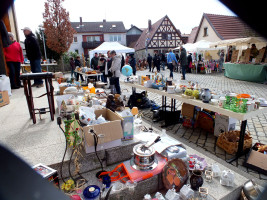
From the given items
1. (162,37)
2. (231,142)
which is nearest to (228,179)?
(231,142)

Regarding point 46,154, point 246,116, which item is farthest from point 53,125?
point 246,116

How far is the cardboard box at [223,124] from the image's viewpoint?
3.45m

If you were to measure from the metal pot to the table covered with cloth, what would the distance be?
31.1 feet

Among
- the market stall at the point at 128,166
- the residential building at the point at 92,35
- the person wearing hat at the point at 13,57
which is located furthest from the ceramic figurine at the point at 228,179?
the residential building at the point at 92,35

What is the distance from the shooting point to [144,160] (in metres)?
2.19

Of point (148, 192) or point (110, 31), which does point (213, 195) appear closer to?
point (148, 192)

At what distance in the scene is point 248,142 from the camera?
3.10m

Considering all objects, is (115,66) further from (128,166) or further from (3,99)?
(128,166)

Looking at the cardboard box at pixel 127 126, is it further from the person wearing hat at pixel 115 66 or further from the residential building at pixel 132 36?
the residential building at pixel 132 36

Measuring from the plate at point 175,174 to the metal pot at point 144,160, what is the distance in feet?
0.56

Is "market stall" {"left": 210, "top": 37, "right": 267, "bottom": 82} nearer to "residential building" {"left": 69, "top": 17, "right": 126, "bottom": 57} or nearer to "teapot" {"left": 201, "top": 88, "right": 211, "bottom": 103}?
"teapot" {"left": 201, "top": 88, "right": 211, "bottom": 103}

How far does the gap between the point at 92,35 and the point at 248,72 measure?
32144mm

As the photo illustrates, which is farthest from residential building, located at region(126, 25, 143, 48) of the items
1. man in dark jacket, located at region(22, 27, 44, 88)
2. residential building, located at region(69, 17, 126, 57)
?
man in dark jacket, located at region(22, 27, 44, 88)

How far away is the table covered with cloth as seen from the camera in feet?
30.3
